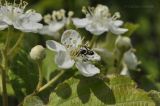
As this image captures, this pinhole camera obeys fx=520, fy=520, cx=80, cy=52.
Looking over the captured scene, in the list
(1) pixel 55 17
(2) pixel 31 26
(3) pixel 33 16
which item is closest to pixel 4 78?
(2) pixel 31 26

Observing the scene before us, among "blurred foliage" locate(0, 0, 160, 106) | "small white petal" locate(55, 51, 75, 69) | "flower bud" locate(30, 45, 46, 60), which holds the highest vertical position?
"flower bud" locate(30, 45, 46, 60)

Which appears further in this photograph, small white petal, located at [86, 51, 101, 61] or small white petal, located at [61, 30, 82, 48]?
small white petal, located at [61, 30, 82, 48]

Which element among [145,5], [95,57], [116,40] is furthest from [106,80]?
[145,5]

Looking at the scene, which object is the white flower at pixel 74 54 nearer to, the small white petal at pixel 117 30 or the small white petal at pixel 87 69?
the small white petal at pixel 87 69

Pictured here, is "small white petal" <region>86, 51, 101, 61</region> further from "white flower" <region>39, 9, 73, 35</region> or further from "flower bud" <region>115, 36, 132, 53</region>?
"white flower" <region>39, 9, 73, 35</region>

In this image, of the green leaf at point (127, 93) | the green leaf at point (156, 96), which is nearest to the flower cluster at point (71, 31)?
the green leaf at point (127, 93)

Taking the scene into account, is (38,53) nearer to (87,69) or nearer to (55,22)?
(87,69)

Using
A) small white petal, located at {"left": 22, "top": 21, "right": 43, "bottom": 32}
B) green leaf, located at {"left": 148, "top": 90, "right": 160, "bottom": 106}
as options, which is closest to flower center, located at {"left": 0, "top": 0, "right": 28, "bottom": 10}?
small white petal, located at {"left": 22, "top": 21, "right": 43, "bottom": 32}

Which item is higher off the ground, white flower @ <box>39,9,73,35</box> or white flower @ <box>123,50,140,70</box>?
white flower @ <box>39,9,73,35</box>
